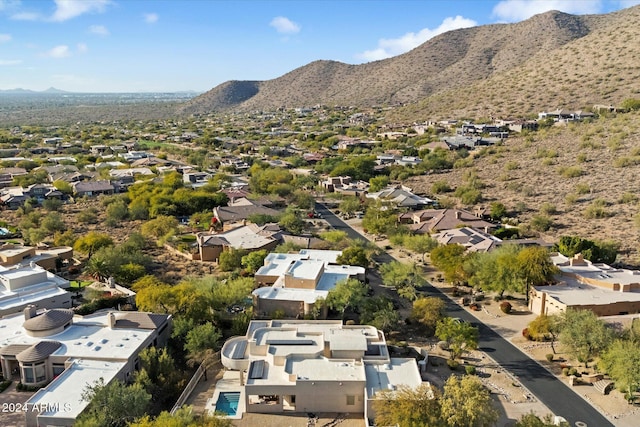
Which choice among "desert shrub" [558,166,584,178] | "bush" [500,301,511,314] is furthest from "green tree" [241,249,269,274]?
"desert shrub" [558,166,584,178]

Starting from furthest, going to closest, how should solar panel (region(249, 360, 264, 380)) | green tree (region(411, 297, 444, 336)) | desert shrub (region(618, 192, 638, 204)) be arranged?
desert shrub (region(618, 192, 638, 204)) → green tree (region(411, 297, 444, 336)) → solar panel (region(249, 360, 264, 380))

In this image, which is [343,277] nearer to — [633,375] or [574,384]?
[574,384]

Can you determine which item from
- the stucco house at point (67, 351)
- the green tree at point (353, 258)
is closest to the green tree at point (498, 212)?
the green tree at point (353, 258)

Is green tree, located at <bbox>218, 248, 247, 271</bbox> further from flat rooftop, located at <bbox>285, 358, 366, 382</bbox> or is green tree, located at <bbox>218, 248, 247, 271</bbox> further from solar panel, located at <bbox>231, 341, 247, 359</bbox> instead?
flat rooftop, located at <bbox>285, 358, 366, 382</bbox>

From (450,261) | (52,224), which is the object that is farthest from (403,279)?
(52,224)

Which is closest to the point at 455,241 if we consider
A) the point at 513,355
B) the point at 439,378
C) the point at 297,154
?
the point at 513,355

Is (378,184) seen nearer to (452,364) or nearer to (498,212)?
(498,212)
